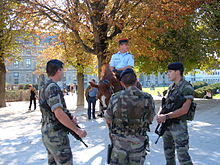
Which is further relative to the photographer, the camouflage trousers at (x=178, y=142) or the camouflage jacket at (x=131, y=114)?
the camouflage trousers at (x=178, y=142)

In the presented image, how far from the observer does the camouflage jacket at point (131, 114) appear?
3.40 m

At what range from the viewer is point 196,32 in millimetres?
17953

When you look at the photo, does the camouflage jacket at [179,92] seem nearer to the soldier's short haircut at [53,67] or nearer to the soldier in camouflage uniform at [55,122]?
the soldier in camouflage uniform at [55,122]

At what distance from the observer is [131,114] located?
3391 millimetres

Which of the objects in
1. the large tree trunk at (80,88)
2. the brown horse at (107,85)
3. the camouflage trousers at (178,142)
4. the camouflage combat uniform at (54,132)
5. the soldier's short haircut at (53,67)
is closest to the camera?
the camouflage combat uniform at (54,132)

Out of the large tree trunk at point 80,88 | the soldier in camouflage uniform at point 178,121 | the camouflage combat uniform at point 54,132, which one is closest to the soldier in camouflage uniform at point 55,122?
the camouflage combat uniform at point 54,132

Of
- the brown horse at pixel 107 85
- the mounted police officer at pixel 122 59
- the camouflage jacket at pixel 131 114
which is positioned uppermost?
the mounted police officer at pixel 122 59

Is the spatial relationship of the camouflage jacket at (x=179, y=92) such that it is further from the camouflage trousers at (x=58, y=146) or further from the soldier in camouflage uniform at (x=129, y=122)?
the camouflage trousers at (x=58, y=146)

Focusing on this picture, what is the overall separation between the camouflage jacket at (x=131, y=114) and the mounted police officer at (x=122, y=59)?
226 cm

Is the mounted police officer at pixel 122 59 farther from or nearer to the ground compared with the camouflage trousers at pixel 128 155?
farther from the ground

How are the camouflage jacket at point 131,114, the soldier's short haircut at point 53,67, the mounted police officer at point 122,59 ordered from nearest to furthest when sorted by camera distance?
the camouflage jacket at point 131,114
the soldier's short haircut at point 53,67
the mounted police officer at point 122,59

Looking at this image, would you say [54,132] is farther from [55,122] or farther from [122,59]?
[122,59]

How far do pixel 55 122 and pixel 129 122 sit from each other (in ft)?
3.61

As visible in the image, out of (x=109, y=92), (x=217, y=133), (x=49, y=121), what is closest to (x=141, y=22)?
(x=217, y=133)
